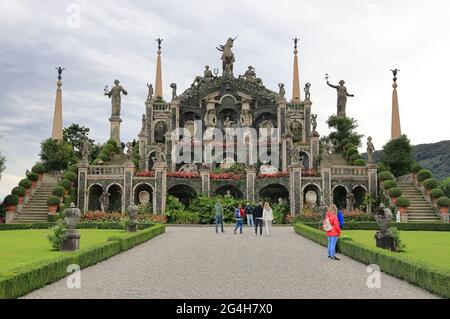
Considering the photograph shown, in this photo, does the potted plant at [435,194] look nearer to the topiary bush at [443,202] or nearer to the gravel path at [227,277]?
the topiary bush at [443,202]

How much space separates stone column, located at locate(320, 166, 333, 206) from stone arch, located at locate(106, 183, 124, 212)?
17848 mm

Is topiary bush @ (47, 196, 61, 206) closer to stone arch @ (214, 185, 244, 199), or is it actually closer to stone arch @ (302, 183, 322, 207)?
stone arch @ (214, 185, 244, 199)

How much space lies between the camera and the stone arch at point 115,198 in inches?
1867

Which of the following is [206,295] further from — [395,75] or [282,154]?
[395,75]

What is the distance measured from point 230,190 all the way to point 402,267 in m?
35.7

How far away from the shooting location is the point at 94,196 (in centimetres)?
4794

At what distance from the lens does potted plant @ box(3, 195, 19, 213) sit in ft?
138

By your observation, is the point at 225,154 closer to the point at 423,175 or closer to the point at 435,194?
the point at 423,175

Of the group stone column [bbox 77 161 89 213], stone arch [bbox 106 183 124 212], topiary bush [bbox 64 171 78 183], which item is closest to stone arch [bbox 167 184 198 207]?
stone arch [bbox 106 183 124 212]

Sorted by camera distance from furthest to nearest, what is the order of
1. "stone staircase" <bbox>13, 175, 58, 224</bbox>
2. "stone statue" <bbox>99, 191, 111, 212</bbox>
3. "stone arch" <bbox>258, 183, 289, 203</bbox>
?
"stone arch" <bbox>258, 183, 289, 203</bbox>
"stone statue" <bbox>99, 191, 111, 212</bbox>
"stone staircase" <bbox>13, 175, 58, 224</bbox>

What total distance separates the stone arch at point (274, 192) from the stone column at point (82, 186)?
→ 15608 mm

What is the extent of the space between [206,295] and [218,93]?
169 ft

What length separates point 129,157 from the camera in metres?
47.6

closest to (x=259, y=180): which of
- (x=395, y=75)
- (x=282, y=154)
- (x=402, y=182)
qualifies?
(x=282, y=154)
